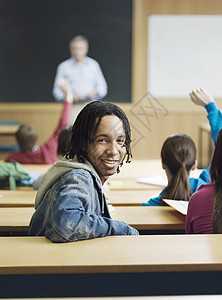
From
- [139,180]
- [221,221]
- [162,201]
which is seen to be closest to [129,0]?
[139,180]

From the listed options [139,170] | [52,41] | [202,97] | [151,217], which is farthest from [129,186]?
[52,41]

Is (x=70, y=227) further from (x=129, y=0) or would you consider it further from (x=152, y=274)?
(x=129, y=0)

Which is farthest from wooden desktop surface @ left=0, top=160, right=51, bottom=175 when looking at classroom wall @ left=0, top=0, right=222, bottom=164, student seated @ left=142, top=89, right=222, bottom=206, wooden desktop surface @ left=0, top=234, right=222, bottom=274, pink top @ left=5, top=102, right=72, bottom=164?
classroom wall @ left=0, top=0, right=222, bottom=164

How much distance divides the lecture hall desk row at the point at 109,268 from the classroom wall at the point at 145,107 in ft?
17.8

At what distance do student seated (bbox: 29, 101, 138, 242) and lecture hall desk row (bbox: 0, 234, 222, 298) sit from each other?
0.06 m

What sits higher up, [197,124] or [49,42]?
[49,42]

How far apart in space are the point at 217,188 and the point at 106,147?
44 cm

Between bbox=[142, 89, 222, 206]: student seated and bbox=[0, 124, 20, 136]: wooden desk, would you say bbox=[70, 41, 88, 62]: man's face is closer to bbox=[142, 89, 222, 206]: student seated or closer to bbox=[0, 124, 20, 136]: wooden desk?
bbox=[0, 124, 20, 136]: wooden desk

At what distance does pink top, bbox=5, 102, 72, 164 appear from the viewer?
382 centimetres

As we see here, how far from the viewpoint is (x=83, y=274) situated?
142cm

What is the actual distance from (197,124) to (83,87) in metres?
Result: 1.76

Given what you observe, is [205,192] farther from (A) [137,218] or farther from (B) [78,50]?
(B) [78,50]

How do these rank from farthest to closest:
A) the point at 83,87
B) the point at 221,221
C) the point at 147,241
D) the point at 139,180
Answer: the point at 83,87, the point at 139,180, the point at 221,221, the point at 147,241

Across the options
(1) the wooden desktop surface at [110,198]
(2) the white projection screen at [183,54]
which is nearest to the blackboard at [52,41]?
(2) the white projection screen at [183,54]
